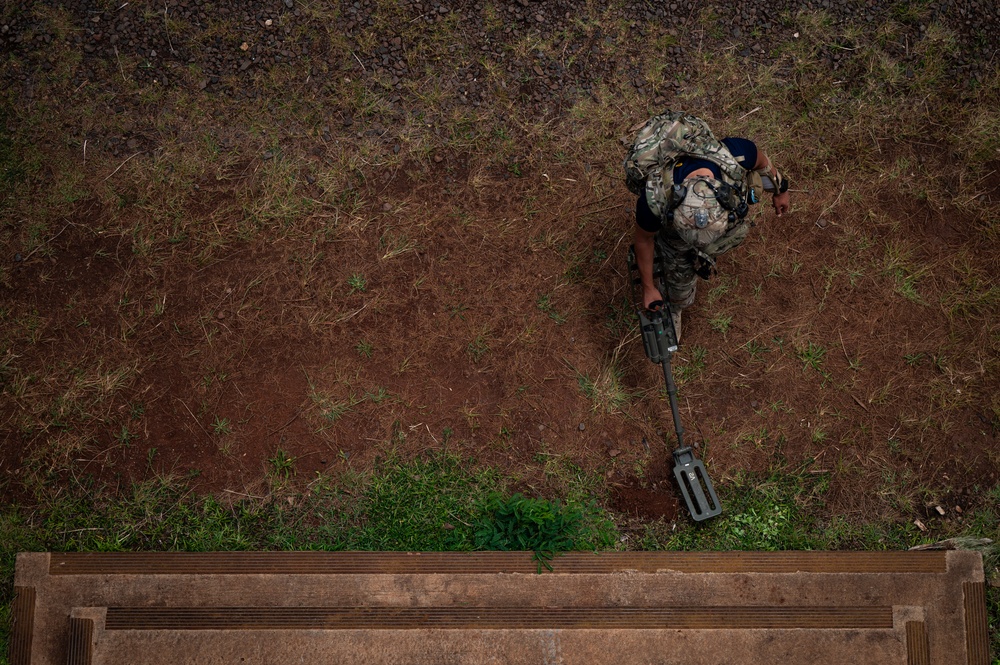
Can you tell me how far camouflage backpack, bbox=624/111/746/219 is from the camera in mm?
2912

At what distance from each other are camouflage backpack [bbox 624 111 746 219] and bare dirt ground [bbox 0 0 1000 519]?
0.74 m

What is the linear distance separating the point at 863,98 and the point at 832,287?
1.05m

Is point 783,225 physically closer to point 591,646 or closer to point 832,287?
point 832,287

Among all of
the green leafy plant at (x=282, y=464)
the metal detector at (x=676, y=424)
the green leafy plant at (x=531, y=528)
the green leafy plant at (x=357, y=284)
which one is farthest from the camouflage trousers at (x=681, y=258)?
the green leafy plant at (x=282, y=464)

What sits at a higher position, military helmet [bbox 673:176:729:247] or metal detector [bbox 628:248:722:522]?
military helmet [bbox 673:176:729:247]

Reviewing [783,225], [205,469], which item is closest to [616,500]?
[783,225]

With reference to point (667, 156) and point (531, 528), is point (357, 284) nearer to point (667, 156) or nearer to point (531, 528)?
point (531, 528)

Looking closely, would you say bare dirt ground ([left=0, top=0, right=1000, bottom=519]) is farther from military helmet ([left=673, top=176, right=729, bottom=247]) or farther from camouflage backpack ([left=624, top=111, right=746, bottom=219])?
military helmet ([left=673, top=176, right=729, bottom=247])

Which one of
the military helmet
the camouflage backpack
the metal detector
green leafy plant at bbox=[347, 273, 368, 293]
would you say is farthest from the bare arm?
green leafy plant at bbox=[347, 273, 368, 293]

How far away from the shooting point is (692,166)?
291cm

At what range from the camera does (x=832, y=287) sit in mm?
3689

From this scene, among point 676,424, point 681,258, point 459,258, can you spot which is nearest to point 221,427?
point 459,258

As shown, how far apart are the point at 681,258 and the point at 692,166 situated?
455 millimetres

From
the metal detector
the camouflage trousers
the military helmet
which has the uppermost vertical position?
the military helmet
